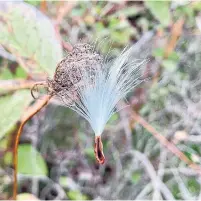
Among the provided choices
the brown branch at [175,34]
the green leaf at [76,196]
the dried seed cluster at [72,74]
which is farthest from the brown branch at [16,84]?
the brown branch at [175,34]

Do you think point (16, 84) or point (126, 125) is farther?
point (126, 125)

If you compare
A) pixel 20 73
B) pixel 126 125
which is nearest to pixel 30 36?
pixel 20 73

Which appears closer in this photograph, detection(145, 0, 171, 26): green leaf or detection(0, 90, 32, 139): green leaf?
detection(0, 90, 32, 139): green leaf

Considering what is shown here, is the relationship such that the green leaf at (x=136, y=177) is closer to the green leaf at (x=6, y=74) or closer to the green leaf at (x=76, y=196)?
the green leaf at (x=76, y=196)

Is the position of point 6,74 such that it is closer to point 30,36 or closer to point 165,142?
point 30,36

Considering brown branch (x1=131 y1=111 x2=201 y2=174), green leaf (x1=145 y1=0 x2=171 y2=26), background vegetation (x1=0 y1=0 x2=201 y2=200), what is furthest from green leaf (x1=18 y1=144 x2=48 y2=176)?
green leaf (x1=145 y1=0 x2=171 y2=26)

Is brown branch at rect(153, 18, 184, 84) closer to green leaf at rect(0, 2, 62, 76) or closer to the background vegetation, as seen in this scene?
the background vegetation
